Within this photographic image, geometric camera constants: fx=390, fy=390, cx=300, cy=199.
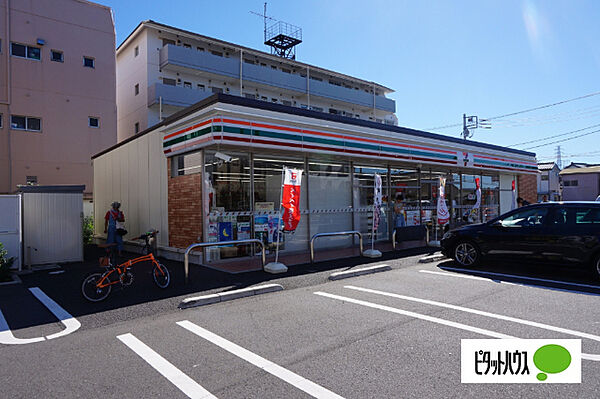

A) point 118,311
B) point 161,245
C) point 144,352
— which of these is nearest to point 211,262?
point 161,245

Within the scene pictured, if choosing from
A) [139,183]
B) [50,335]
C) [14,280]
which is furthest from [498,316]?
[139,183]

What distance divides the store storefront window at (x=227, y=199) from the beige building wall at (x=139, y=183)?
6.53 ft

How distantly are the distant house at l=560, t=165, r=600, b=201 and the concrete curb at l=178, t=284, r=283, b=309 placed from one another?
166 feet

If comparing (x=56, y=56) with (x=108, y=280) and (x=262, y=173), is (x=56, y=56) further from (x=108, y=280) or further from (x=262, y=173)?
(x=108, y=280)

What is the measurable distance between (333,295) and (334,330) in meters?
1.81

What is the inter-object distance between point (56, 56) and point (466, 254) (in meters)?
22.7

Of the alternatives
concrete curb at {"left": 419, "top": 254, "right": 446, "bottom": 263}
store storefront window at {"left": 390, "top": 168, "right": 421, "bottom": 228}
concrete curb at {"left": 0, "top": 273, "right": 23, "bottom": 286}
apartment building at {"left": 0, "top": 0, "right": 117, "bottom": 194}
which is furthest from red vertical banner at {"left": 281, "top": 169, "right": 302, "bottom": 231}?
apartment building at {"left": 0, "top": 0, "right": 117, "bottom": 194}

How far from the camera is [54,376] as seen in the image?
3699 mm

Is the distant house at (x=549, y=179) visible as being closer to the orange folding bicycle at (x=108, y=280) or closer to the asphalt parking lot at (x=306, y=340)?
the asphalt parking lot at (x=306, y=340)

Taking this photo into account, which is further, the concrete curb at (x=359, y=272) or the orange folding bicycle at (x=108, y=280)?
the concrete curb at (x=359, y=272)

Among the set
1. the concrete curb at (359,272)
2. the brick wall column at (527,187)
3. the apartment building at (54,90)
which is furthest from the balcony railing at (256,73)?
the concrete curb at (359,272)

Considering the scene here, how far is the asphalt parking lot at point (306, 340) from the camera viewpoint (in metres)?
3.36

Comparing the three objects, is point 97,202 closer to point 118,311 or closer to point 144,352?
point 118,311

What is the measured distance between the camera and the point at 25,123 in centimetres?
1989
